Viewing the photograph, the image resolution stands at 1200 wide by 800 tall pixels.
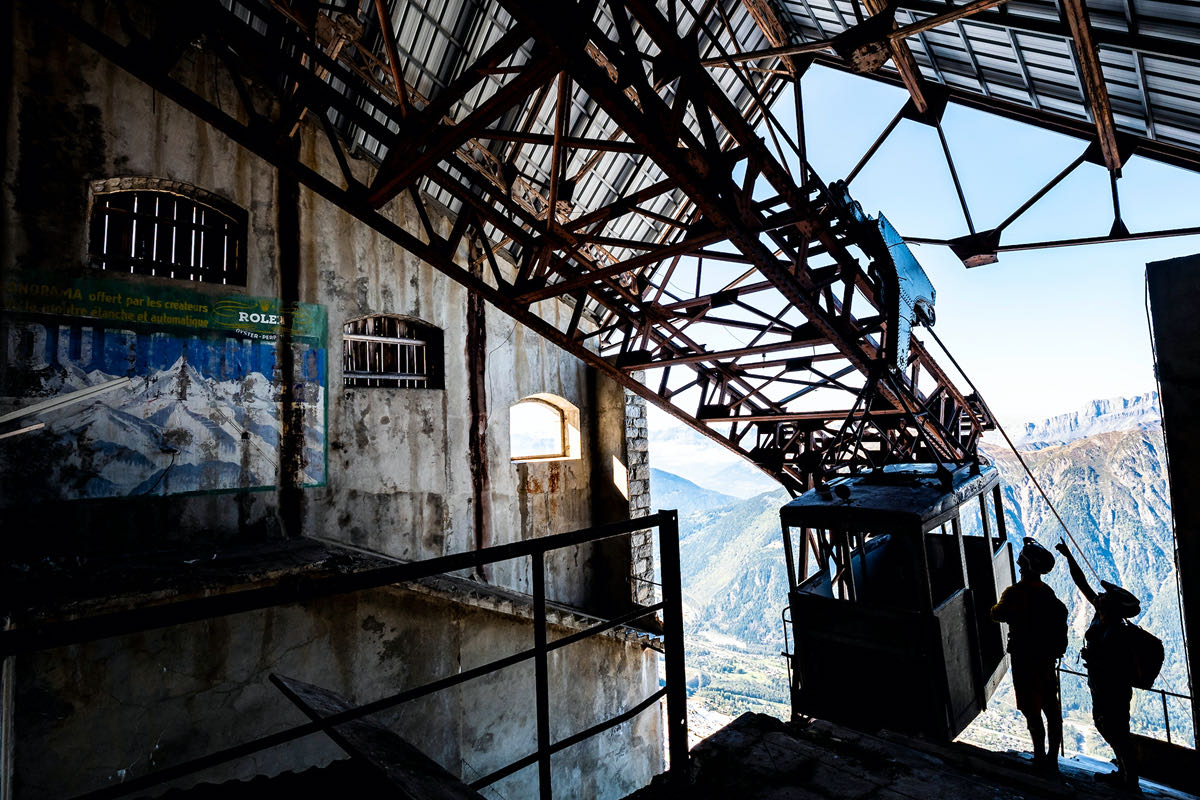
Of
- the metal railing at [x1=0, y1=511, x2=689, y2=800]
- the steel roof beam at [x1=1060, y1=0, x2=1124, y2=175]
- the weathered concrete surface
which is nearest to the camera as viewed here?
the metal railing at [x1=0, y1=511, x2=689, y2=800]

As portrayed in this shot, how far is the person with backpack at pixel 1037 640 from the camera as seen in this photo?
439cm

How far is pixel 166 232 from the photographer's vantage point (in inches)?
253

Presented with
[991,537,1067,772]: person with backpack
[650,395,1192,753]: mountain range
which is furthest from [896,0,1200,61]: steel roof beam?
[650,395,1192,753]: mountain range

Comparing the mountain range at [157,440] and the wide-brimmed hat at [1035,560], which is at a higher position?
the mountain range at [157,440]

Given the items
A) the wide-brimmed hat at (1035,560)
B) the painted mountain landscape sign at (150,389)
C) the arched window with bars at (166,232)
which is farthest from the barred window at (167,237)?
the wide-brimmed hat at (1035,560)

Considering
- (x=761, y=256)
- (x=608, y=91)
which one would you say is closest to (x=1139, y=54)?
(x=761, y=256)

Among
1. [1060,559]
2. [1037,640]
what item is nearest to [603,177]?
[1037,640]

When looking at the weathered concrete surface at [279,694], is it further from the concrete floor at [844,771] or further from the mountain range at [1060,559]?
the mountain range at [1060,559]

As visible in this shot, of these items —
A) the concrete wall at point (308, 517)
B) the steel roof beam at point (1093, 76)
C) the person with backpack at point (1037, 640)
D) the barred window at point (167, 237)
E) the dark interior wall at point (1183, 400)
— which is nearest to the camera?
the steel roof beam at point (1093, 76)

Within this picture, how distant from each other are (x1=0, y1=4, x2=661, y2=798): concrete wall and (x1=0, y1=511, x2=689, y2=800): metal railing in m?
3.60

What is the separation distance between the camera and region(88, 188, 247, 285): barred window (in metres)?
6.08

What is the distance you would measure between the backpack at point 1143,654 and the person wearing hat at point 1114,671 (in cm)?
2

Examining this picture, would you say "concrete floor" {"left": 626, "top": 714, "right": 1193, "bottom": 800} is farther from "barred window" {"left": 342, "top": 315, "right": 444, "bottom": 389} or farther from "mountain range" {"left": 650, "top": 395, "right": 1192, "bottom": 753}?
"mountain range" {"left": 650, "top": 395, "right": 1192, "bottom": 753}

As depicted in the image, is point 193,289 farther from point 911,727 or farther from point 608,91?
point 911,727
